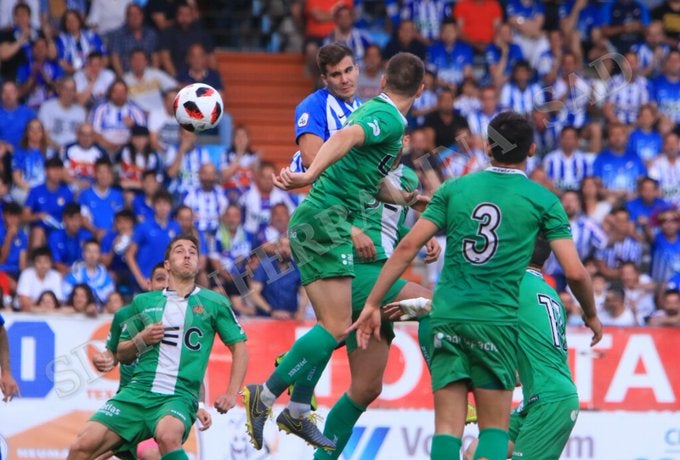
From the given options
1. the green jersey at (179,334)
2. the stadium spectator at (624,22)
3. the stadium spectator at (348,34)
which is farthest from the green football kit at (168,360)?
the stadium spectator at (624,22)

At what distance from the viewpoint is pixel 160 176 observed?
54.6ft

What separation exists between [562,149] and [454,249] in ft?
32.9

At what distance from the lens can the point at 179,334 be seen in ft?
34.2

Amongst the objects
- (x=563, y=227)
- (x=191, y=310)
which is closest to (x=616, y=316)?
(x=191, y=310)

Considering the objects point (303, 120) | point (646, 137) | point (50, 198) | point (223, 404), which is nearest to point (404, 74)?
point (303, 120)

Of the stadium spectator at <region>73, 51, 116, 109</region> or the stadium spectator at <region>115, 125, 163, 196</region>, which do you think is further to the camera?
the stadium spectator at <region>73, 51, 116, 109</region>

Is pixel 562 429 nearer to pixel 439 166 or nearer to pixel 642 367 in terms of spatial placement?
pixel 642 367

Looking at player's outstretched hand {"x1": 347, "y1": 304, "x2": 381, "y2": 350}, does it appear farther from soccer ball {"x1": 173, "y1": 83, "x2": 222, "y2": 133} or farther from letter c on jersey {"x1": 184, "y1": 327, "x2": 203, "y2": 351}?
soccer ball {"x1": 173, "y1": 83, "x2": 222, "y2": 133}

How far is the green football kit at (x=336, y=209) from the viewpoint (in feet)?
30.3

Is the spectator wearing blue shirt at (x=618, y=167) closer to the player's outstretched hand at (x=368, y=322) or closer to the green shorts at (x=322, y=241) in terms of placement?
the green shorts at (x=322, y=241)

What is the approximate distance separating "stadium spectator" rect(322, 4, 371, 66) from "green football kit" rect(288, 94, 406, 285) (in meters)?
9.24

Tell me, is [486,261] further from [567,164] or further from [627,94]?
[627,94]

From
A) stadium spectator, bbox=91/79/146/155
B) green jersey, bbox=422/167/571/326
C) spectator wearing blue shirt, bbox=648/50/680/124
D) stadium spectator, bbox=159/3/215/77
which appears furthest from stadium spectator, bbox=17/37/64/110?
green jersey, bbox=422/167/571/326

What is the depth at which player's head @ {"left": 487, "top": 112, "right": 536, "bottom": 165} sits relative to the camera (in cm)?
830
